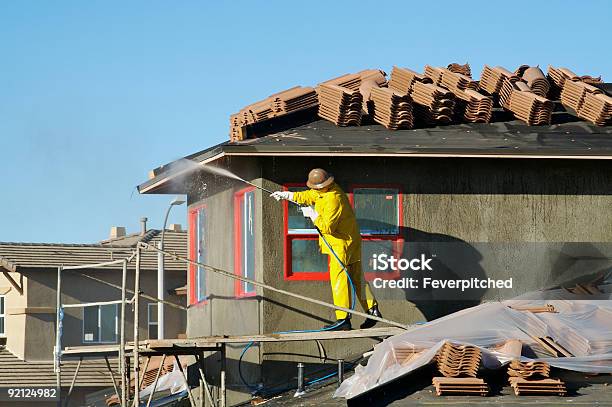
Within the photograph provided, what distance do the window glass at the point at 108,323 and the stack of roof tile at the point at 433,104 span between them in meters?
27.9

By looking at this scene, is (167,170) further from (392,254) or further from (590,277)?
(590,277)

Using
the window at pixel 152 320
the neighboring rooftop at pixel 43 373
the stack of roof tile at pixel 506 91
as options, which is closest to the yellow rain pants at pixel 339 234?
the stack of roof tile at pixel 506 91

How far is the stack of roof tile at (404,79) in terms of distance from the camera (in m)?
21.7

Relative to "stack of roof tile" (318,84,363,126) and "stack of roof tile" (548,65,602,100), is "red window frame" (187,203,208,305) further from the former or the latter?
"stack of roof tile" (548,65,602,100)

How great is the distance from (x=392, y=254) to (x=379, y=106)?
2382mm

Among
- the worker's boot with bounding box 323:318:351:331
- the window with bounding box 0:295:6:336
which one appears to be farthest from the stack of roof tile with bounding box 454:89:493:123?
the window with bounding box 0:295:6:336

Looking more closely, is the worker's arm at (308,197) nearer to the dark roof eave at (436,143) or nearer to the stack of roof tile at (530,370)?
the dark roof eave at (436,143)

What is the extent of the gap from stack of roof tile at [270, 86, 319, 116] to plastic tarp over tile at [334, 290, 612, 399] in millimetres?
5279

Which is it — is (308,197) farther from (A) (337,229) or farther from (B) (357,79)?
(B) (357,79)

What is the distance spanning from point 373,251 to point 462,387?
17.6ft

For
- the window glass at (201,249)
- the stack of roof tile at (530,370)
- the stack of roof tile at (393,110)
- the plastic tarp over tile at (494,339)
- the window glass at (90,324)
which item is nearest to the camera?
the stack of roof tile at (530,370)

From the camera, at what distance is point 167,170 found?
2256 centimetres

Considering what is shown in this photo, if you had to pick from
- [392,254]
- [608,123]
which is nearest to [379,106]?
[392,254]

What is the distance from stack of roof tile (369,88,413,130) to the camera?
20.8 meters
